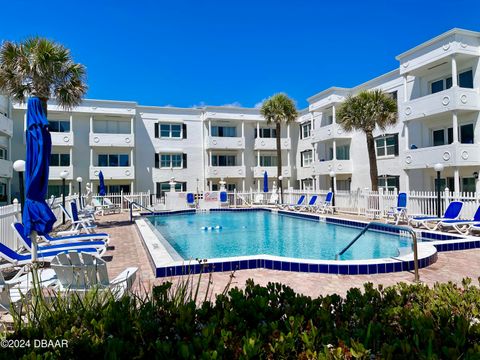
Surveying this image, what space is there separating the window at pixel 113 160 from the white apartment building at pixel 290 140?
9 centimetres

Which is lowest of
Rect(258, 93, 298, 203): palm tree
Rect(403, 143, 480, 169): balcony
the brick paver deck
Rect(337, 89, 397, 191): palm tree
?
the brick paver deck

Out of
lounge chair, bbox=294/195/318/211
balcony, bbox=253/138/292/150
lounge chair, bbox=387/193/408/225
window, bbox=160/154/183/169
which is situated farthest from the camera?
balcony, bbox=253/138/292/150

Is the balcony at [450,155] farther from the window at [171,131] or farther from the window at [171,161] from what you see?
the window at [171,131]

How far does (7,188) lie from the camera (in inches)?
1059

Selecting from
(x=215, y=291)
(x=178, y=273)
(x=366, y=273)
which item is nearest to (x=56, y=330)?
(x=215, y=291)

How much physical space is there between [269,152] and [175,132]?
1034 centimetres

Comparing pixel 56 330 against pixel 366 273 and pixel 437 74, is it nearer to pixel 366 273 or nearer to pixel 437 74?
pixel 366 273

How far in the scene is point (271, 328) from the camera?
266 cm

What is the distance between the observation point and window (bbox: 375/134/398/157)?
24.1m

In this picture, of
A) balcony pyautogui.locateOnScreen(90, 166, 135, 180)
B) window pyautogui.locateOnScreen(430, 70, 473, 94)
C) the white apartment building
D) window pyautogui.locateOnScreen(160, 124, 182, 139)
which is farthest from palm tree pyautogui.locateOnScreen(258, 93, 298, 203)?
balcony pyautogui.locateOnScreen(90, 166, 135, 180)

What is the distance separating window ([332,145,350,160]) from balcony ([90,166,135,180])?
1889 centimetres

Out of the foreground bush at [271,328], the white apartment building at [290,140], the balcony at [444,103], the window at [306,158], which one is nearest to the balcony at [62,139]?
the white apartment building at [290,140]

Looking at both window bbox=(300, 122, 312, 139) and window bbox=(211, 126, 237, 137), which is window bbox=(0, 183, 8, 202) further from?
window bbox=(300, 122, 312, 139)

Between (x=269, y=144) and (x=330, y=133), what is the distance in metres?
8.41
